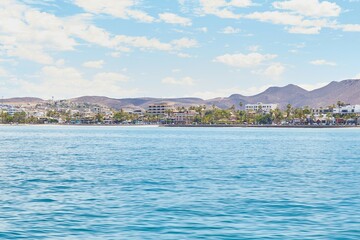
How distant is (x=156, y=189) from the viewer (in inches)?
1497

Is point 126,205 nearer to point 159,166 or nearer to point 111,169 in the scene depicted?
point 111,169

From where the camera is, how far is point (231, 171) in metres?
52.2

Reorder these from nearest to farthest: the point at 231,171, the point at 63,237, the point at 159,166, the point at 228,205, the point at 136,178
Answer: the point at 63,237 → the point at 228,205 → the point at 136,178 → the point at 231,171 → the point at 159,166

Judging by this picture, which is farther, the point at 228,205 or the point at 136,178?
the point at 136,178

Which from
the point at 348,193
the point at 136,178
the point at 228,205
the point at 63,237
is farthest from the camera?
the point at 136,178

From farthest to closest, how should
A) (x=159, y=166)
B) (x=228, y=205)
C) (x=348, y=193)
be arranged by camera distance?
→ (x=159, y=166) < (x=348, y=193) < (x=228, y=205)

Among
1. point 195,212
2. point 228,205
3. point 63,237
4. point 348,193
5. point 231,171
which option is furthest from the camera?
point 231,171


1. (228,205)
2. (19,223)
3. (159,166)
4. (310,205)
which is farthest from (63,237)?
(159,166)

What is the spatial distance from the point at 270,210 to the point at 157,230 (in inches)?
290

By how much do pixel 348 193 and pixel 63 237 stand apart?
67.4ft

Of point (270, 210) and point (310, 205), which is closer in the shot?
point (270, 210)

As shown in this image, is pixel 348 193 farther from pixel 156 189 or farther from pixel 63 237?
pixel 63 237

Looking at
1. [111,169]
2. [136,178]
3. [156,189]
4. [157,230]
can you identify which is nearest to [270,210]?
[157,230]

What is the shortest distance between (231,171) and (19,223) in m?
28.8
